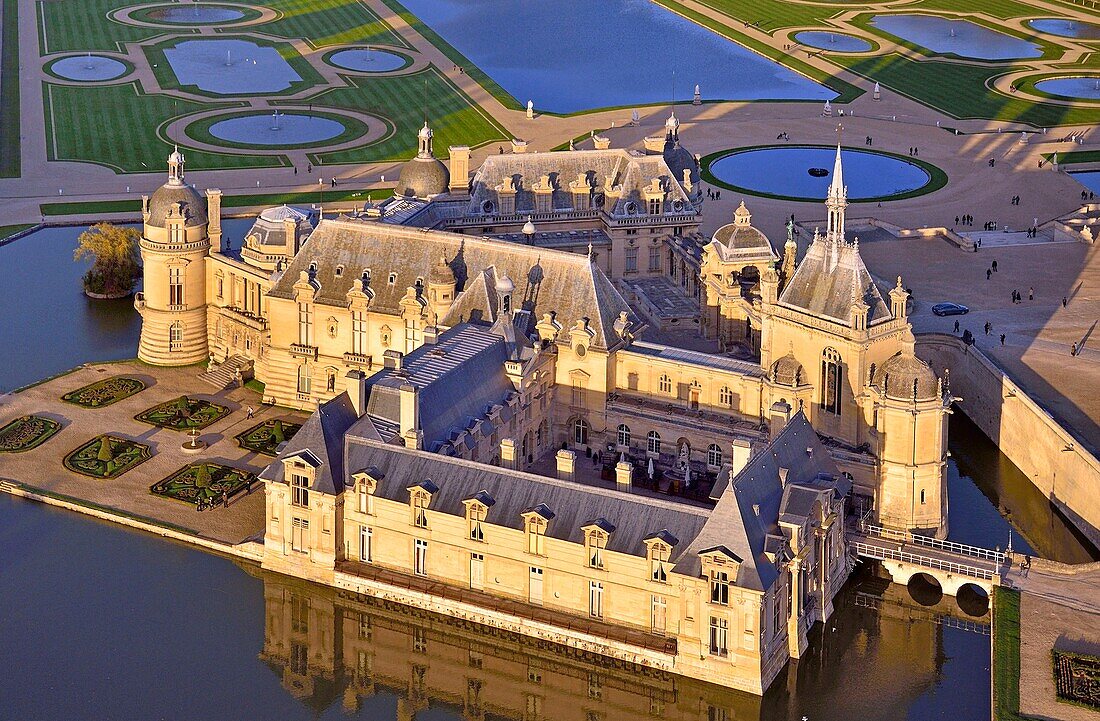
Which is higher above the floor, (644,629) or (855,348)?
(855,348)

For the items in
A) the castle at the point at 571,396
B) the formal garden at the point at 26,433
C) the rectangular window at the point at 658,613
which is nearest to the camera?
the rectangular window at the point at 658,613

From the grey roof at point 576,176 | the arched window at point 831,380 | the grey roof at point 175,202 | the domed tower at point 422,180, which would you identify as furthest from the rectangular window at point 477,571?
the domed tower at point 422,180

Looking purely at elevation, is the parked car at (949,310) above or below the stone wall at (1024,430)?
above

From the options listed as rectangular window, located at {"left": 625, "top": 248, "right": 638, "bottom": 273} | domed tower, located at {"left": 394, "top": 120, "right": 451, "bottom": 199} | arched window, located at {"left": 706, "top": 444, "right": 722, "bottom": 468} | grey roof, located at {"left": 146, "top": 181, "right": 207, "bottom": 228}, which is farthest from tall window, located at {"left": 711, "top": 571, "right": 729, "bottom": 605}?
domed tower, located at {"left": 394, "top": 120, "right": 451, "bottom": 199}

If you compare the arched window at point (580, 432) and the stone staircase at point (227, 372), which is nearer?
the arched window at point (580, 432)

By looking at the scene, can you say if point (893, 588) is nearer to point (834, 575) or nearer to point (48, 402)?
point (834, 575)

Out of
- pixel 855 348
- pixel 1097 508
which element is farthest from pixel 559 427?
pixel 1097 508

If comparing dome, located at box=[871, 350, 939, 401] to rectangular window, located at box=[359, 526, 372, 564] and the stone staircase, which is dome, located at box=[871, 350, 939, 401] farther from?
the stone staircase

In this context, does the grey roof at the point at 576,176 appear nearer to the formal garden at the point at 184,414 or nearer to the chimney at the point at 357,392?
the formal garden at the point at 184,414
